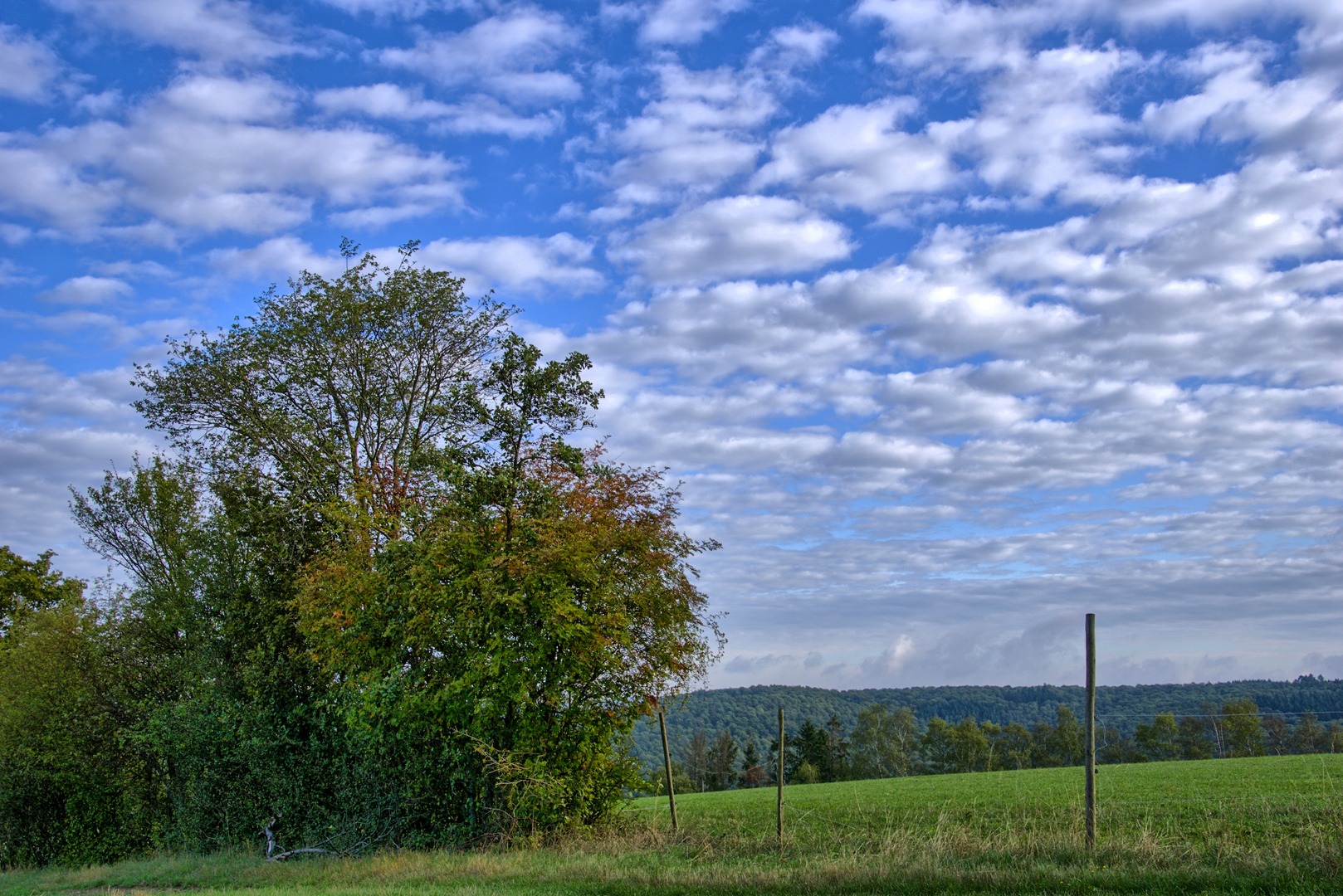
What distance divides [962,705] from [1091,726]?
85291 millimetres

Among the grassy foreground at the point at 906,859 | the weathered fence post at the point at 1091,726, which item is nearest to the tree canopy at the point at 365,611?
the grassy foreground at the point at 906,859

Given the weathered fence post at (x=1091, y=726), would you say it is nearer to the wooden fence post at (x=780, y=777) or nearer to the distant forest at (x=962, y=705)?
the wooden fence post at (x=780, y=777)

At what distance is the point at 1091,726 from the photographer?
854 cm

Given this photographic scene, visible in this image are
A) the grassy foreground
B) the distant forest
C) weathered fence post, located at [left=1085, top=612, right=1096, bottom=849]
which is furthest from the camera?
the distant forest

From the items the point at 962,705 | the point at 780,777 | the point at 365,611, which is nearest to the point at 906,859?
the point at 780,777

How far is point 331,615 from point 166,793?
1075 centimetres

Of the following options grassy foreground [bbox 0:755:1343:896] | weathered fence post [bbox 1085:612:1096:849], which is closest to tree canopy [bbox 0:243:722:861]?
grassy foreground [bbox 0:755:1343:896]

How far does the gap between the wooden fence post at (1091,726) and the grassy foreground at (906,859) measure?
0.72 feet

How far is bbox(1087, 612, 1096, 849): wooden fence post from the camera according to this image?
8.39 meters

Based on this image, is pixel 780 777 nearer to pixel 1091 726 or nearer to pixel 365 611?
pixel 1091 726

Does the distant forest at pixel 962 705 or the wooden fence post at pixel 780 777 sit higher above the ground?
the wooden fence post at pixel 780 777

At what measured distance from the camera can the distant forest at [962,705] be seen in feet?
77.8

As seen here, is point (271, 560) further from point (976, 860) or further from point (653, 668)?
point (976, 860)

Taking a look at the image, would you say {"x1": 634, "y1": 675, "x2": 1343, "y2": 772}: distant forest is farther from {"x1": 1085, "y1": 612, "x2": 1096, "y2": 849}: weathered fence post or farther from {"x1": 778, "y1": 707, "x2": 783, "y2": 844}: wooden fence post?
{"x1": 1085, "y1": 612, "x2": 1096, "y2": 849}: weathered fence post
